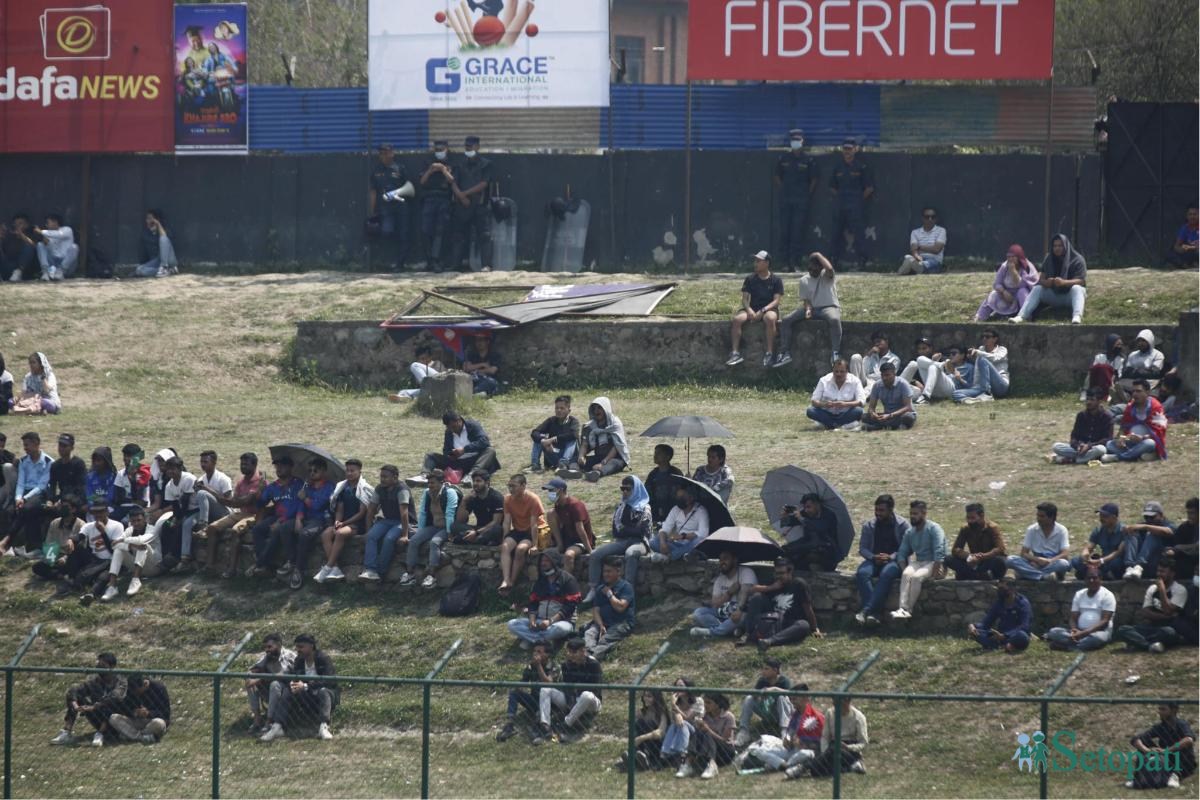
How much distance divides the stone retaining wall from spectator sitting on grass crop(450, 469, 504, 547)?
14cm

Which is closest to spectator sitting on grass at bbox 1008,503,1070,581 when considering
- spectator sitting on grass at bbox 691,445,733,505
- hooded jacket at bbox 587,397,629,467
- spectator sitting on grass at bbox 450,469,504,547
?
spectator sitting on grass at bbox 691,445,733,505

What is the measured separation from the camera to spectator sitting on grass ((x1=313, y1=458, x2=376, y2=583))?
17109mm

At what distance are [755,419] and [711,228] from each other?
25.5 ft

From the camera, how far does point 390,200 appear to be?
2836cm

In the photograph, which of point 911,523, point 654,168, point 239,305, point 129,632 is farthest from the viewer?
point 654,168

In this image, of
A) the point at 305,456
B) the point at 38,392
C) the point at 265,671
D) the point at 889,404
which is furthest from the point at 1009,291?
the point at 38,392

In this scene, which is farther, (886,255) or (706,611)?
(886,255)

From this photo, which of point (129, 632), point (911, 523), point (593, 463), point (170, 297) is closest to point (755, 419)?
point (593, 463)

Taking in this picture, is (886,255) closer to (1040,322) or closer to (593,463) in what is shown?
(1040,322)

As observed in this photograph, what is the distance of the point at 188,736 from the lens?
14.1 meters

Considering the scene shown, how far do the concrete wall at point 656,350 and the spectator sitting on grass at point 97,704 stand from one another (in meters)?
11.0

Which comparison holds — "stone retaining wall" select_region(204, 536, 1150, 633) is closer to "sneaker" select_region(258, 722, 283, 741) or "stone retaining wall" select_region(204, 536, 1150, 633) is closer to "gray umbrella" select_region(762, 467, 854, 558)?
"gray umbrella" select_region(762, 467, 854, 558)

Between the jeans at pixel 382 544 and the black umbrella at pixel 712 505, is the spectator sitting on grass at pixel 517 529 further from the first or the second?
the black umbrella at pixel 712 505

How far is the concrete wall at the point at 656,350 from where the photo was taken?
902 inches
